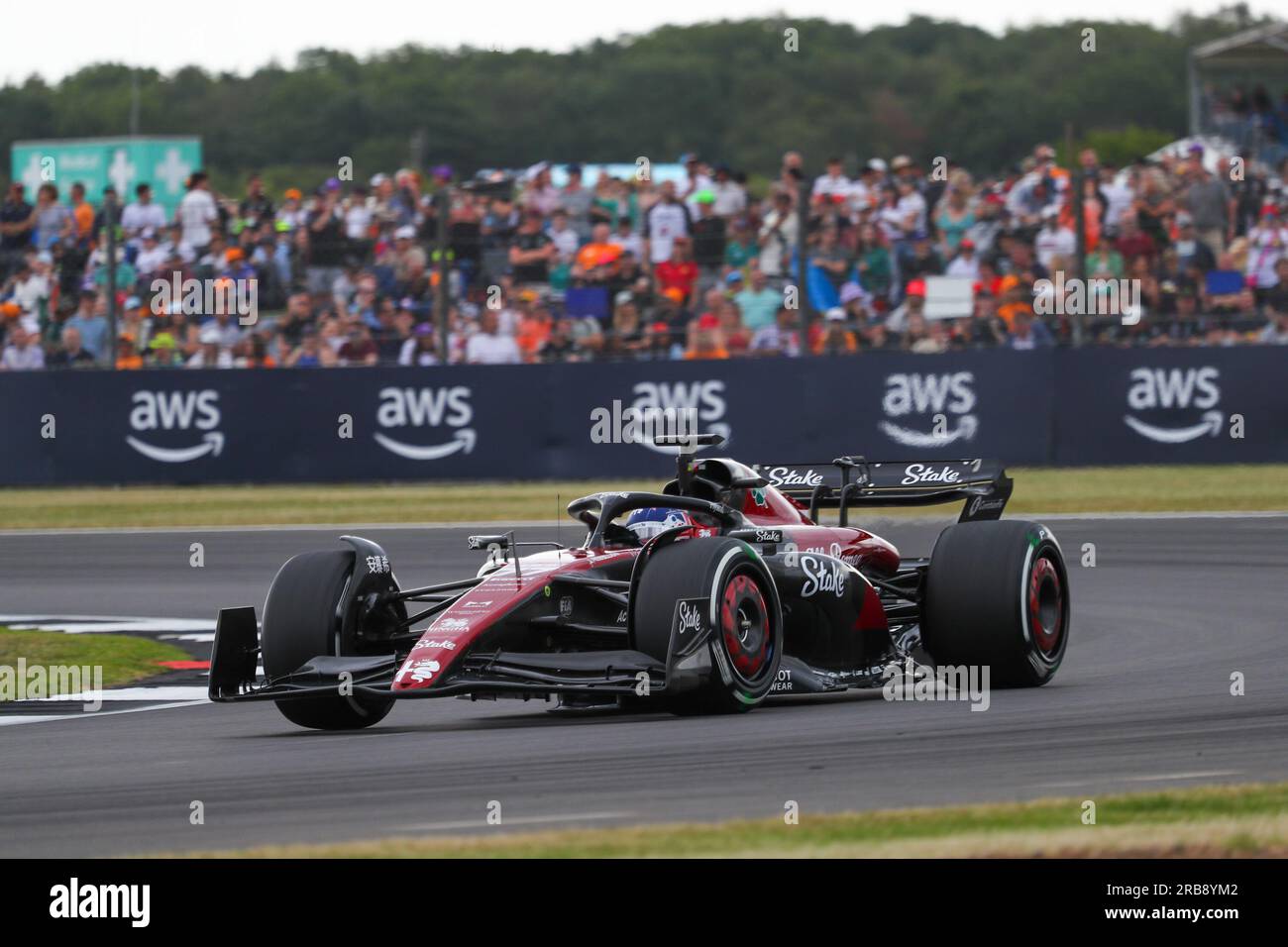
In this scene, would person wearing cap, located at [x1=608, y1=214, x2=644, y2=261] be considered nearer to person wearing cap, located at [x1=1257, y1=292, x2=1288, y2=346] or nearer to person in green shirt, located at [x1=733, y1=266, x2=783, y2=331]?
person in green shirt, located at [x1=733, y1=266, x2=783, y2=331]

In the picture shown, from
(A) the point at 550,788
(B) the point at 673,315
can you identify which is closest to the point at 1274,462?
(B) the point at 673,315

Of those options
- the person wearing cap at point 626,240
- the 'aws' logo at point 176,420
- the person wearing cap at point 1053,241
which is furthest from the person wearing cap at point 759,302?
the 'aws' logo at point 176,420

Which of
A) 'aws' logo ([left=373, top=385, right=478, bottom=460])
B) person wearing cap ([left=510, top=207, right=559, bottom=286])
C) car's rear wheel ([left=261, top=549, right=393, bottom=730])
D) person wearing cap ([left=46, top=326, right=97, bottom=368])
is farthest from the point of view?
person wearing cap ([left=46, top=326, right=97, bottom=368])

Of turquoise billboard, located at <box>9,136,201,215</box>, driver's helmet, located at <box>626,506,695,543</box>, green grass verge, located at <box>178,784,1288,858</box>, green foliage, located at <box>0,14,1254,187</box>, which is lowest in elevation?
green grass verge, located at <box>178,784,1288,858</box>

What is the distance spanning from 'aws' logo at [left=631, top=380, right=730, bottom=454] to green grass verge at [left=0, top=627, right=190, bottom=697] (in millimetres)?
9051

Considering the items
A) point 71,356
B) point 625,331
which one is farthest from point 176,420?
point 625,331

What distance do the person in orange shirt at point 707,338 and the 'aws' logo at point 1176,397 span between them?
4143mm

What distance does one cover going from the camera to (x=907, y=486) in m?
10.7

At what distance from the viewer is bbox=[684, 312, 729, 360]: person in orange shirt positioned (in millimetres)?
21703

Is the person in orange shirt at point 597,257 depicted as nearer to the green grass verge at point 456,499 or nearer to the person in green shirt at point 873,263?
the green grass verge at point 456,499

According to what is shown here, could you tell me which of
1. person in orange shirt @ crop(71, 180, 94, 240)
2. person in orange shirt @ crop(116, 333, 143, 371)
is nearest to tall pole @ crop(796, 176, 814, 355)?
person in orange shirt @ crop(116, 333, 143, 371)

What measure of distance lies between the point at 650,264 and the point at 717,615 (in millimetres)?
13779

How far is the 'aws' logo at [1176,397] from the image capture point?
20.3m

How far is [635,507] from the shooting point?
30.5 ft
